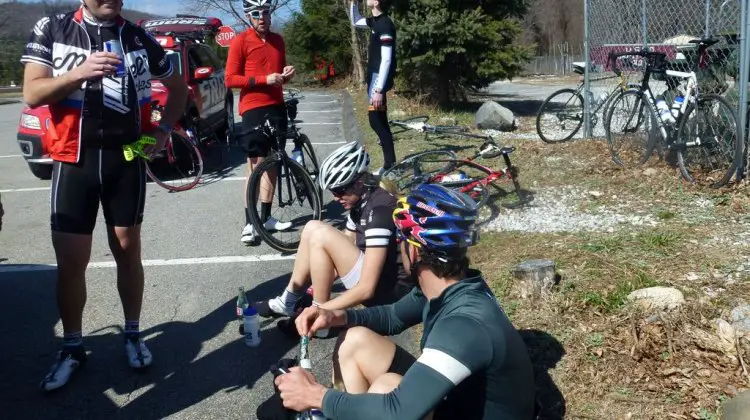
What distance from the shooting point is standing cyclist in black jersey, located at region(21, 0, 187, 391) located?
351 cm

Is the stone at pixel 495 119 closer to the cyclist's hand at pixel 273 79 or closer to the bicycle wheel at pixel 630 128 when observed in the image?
the bicycle wheel at pixel 630 128

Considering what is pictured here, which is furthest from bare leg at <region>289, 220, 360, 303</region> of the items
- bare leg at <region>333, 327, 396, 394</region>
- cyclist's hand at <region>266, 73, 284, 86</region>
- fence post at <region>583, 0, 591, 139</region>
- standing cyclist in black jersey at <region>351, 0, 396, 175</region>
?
fence post at <region>583, 0, 591, 139</region>

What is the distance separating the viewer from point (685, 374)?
10.7 ft

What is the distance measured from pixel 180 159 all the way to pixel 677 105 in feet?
20.7

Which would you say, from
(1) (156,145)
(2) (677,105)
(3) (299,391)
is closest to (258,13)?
(1) (156,145)

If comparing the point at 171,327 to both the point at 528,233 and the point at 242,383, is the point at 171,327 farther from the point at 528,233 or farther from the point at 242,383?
the point at 528,233

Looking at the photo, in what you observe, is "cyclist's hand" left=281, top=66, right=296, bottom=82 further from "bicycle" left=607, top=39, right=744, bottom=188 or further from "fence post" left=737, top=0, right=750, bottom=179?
"fence post" left=737, top=0, right=750, bottom=179

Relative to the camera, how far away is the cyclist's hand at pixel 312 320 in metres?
2.80

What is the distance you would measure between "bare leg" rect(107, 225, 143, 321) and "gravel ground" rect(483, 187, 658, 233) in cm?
311

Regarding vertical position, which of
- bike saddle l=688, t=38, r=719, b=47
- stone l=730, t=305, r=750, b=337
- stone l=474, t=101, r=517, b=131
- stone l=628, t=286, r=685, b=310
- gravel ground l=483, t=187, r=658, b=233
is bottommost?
gravel ground l=483, t=187, r=658, b=233

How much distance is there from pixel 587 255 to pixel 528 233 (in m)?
0.93

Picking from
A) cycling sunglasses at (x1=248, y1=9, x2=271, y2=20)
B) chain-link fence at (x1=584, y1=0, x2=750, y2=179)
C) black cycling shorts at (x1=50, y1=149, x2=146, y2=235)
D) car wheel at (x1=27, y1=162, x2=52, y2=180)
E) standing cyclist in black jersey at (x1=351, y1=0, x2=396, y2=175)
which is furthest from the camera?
car wheel at (x1=27, y1=162, x2=52, y2=180)

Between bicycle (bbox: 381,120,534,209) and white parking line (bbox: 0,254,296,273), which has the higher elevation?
bicycle (bbox: 381,120,534,209)

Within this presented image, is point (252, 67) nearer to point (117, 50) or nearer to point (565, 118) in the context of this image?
point (117, 50)
